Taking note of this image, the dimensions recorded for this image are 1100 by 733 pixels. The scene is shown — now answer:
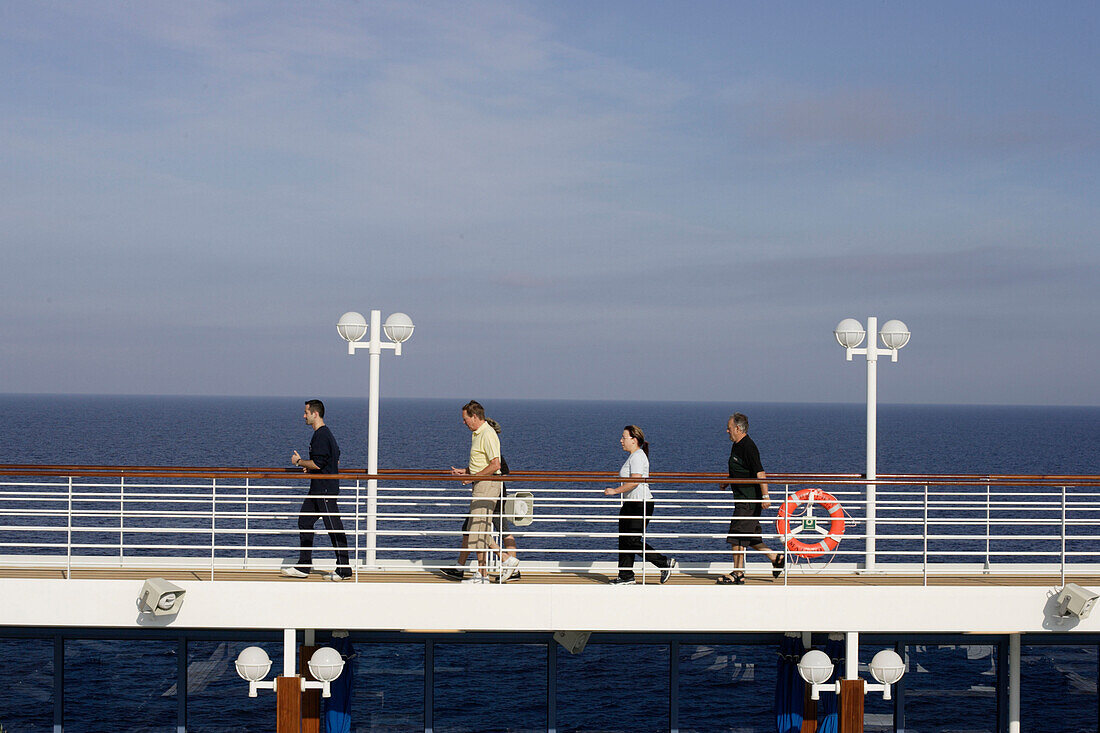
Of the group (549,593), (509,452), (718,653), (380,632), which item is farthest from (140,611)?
(509,452)

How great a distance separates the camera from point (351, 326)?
1053cm

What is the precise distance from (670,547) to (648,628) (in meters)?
23.0

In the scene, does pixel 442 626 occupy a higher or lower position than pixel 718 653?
higher

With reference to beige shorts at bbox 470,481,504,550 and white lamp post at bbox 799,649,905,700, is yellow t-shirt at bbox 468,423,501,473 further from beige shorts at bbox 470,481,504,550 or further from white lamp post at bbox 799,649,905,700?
white lamp post at bbox 799,649,905,700

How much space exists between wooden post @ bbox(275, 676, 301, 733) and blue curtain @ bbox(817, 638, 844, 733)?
4.49m

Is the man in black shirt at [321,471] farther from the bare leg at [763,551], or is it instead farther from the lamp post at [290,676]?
the bare leg at [763,551]

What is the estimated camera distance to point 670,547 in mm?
31906

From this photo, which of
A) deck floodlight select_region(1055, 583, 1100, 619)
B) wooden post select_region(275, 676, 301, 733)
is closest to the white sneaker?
wooden post select_region(275, 676, 301, 733)

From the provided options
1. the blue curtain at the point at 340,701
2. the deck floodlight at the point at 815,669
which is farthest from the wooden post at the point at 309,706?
the deck floodlight at the point at 815,669

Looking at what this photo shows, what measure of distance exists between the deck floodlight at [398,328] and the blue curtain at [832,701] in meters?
4.80

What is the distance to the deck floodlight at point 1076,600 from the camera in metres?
9.23

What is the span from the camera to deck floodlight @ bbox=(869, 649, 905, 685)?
930cm

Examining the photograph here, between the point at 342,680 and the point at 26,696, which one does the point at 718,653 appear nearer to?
the point at 342,680

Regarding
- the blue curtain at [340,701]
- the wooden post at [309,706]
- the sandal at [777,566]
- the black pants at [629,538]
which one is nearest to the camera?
the black pants at [629,538]
